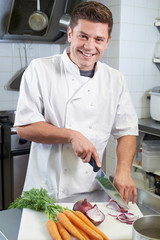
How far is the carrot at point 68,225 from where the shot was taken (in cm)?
93

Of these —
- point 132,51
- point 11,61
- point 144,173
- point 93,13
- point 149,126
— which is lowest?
point 144,173

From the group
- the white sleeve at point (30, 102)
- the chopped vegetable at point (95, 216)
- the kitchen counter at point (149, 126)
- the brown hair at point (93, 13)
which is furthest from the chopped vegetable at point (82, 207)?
the kitchen counter at point (149, 126)

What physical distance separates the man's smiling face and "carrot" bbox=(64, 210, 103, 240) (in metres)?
0.63

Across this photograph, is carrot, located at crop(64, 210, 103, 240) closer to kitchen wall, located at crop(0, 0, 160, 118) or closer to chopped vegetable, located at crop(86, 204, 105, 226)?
chopped vegetable, located at crop(86, 204, 105, 226)

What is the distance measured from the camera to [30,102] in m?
1.36

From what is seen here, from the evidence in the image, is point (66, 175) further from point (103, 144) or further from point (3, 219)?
point (3, 219)

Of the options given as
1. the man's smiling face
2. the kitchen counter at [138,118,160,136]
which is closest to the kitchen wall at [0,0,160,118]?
the kitchen counter at [138,118,160,136]

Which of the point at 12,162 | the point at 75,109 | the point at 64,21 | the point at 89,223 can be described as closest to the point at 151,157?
the point at 12,162

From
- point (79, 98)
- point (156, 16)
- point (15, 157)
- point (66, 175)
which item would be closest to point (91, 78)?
point (79, 98)

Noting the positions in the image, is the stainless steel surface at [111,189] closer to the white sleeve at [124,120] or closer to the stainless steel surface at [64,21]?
the white sleeve at [124,120]

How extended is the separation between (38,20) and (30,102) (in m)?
1.68

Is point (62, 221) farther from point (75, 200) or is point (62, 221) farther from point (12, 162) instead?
point (12, 162)

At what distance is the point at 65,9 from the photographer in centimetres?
289

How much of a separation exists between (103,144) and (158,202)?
41cm
